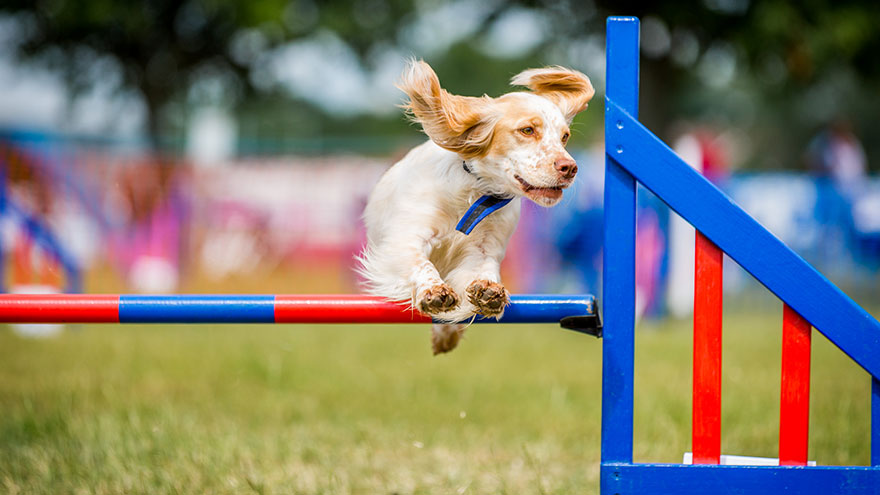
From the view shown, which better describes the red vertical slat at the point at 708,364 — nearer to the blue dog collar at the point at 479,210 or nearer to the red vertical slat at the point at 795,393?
the red vertical slat at the point at 795,393

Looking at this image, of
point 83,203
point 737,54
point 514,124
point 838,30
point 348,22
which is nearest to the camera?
point 514,124

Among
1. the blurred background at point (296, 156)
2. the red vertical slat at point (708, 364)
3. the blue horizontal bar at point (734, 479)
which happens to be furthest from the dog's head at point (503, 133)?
the blurred background at point (296, 156)

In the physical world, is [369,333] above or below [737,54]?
below

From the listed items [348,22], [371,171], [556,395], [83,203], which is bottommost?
[556,395]

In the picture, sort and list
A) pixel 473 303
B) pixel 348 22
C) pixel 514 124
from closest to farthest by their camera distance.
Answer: pixel 473 303, pixel 514 124, pixel 348 22

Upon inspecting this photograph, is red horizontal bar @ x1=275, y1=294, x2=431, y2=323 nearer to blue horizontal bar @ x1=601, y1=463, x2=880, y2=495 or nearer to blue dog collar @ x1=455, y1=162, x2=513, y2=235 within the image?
blue dog collar @ x1=455, y1=162, x2=513, y2=235

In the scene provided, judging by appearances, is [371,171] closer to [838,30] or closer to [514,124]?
[838,30]

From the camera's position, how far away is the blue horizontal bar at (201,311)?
2424 mm

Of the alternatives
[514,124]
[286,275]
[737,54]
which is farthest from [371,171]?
[514,124]

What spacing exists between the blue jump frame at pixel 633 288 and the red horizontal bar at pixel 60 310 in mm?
1412

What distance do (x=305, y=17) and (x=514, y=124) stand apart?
13.7m

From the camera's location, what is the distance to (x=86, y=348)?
658 cm

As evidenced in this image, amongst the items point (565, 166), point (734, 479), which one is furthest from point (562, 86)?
point (734, 479)

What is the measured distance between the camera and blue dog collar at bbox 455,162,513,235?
2.80m
